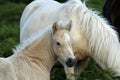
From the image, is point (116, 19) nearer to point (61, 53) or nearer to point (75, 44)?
point (75, 44)

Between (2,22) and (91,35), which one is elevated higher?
(91,35)

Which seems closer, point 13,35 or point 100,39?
point 100,39

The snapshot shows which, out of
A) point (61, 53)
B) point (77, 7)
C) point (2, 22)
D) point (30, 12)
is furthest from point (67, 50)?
point (2, 22)

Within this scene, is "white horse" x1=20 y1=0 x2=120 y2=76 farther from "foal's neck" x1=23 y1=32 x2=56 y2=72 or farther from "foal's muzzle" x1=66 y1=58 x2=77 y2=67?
"foal's muzzle" x1=66 y1=58 x2=77 y2=67

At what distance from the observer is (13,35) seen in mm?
14000

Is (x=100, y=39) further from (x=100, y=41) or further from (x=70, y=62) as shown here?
(x=70, y=62)

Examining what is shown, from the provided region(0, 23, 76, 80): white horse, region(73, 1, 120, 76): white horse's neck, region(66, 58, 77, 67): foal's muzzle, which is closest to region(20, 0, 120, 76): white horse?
region(73, 1, 120, 76): white horse's neck

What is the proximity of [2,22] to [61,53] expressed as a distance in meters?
10.2

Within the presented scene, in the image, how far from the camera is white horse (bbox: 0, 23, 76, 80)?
23.3ft

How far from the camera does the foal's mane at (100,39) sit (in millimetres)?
8234

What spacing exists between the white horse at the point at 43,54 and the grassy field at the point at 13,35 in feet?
3.38

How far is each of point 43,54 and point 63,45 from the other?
1.00 feet

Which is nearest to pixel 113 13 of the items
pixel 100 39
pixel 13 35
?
pixel 100 39

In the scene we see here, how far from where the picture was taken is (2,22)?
1744 centimetres
